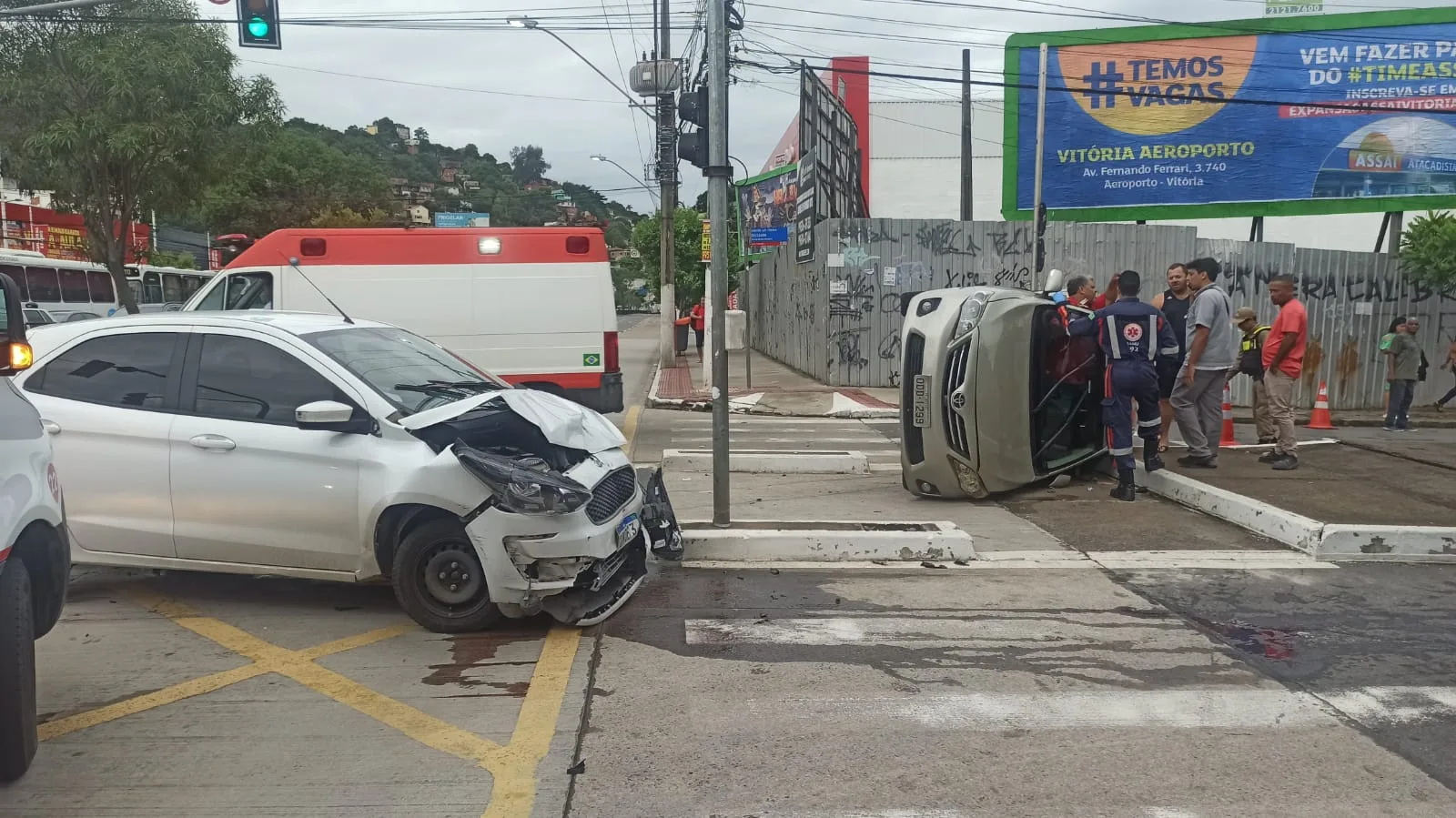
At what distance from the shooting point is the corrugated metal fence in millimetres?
17062

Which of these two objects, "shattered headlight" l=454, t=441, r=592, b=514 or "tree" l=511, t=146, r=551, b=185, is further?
"tree" l=511, t=146, r=551, b=185

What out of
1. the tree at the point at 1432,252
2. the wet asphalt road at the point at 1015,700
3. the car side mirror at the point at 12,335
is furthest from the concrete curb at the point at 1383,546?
the tree at the point at 1432,252

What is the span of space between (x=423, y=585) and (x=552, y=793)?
6.18ft

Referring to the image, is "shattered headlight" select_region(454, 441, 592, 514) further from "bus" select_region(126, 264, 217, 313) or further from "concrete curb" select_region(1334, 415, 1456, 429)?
"bus" select_region(126, 264, 217, 313)

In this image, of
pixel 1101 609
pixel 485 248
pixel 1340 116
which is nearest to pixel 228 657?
pixel 1101 609

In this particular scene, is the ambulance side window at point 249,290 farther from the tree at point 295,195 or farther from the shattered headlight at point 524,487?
the tree at point 295,195

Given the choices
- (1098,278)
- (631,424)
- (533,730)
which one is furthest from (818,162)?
(533,730)

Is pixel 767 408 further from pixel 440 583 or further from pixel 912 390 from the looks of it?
pixel 440 583

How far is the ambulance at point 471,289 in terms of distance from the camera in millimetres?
10852

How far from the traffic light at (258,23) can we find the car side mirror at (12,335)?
11394 mm

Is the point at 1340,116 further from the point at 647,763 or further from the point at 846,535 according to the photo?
the point at 647,763

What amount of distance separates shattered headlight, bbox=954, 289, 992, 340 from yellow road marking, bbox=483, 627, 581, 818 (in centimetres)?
418

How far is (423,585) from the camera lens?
495cm

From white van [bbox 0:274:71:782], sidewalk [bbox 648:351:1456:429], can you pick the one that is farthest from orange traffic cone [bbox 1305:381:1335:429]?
white van [bbox 0:274:71:782]
